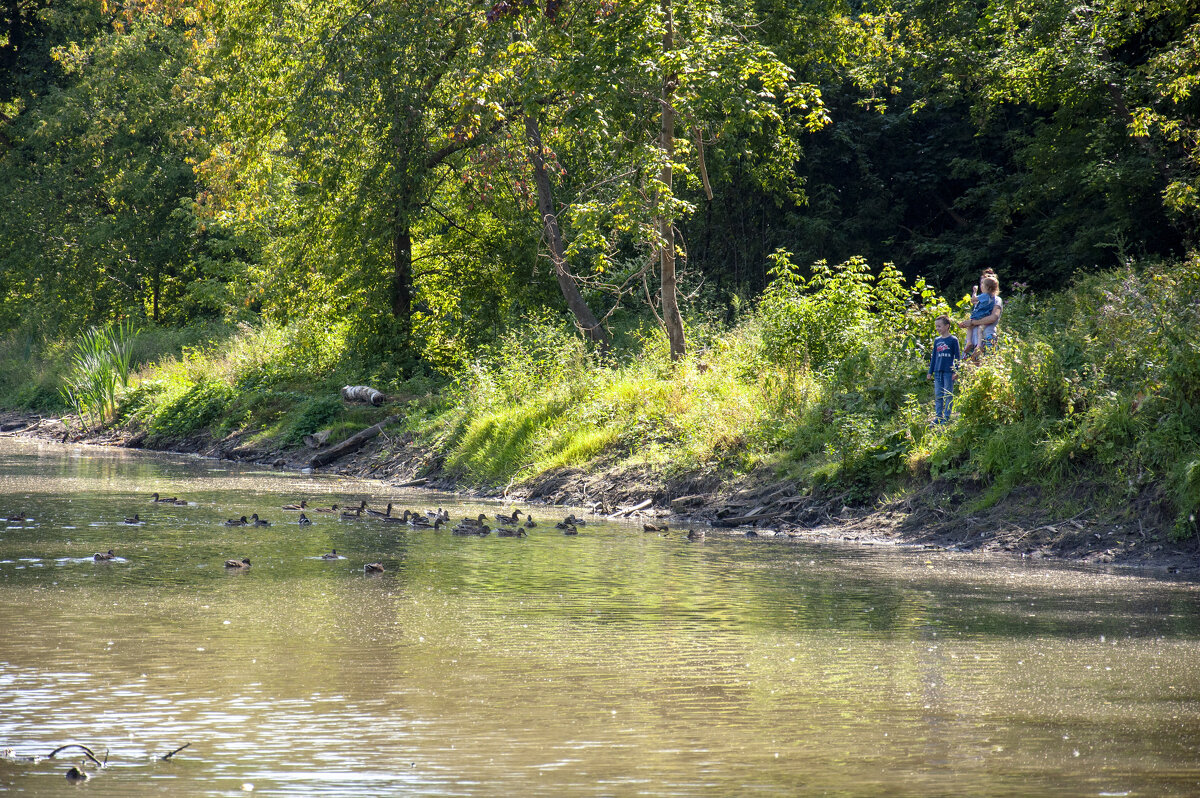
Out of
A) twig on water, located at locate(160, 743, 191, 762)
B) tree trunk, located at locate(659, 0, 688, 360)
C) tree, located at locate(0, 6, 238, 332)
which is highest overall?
tree, located at locate(0, 6, 238, 332)

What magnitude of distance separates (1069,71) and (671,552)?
16858 millimetres

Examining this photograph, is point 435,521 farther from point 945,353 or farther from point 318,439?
point 318,439

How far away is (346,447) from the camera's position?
2638 cm

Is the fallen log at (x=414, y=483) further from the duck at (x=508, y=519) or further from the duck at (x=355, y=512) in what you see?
the duck at (x=508, y=519)

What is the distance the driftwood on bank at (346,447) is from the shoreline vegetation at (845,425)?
10.3 inches

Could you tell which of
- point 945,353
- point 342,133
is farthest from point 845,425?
point 342,133

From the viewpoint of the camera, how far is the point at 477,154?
26.5 meters

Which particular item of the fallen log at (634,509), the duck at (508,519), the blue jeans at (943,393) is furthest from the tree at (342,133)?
the blue jeans at (943,393)

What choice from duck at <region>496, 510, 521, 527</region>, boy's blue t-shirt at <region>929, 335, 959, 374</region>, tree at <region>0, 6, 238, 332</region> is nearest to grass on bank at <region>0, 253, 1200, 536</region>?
boy's blue t-shirt at <region>929, 335, 959, 374</region>

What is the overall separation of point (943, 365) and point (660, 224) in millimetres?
6577

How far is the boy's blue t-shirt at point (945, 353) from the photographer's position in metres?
16.6

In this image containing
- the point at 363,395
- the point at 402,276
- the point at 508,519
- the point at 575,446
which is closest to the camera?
the point at 508,519

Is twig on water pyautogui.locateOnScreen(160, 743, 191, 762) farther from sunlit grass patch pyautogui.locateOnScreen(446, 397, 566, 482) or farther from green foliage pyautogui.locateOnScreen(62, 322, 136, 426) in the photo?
green foliage pyautogui.locateOnScreen(62, 322, 136, 426)

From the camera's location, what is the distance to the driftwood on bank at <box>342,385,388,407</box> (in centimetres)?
2778
